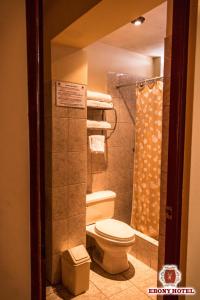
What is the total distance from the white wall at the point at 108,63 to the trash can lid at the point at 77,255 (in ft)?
5.63

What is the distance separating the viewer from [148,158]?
2596 mm

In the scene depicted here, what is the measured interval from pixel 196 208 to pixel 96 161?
1.69m

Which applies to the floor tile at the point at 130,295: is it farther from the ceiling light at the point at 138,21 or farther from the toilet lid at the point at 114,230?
the ceiling light at the point at 138,21

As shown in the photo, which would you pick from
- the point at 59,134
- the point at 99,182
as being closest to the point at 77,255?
the point at 99,182

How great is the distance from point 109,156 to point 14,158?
2043 millimetres

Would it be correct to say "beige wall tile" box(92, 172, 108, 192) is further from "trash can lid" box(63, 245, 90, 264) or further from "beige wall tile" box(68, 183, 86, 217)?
"trash can lid" box(63, 245, 90, 264)

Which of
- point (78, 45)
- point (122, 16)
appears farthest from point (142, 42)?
point (122, 16)

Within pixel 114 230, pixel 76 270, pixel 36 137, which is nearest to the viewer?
pixel 36 137

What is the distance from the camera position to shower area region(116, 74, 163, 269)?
247 centimetres

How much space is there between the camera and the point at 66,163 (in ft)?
6.81

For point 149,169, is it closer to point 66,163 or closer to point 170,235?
point 66,163

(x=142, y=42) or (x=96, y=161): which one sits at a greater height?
(x=142, y=42)

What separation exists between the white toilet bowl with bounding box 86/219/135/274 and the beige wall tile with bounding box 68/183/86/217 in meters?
0.27

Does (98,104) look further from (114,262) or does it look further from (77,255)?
(114,262)
